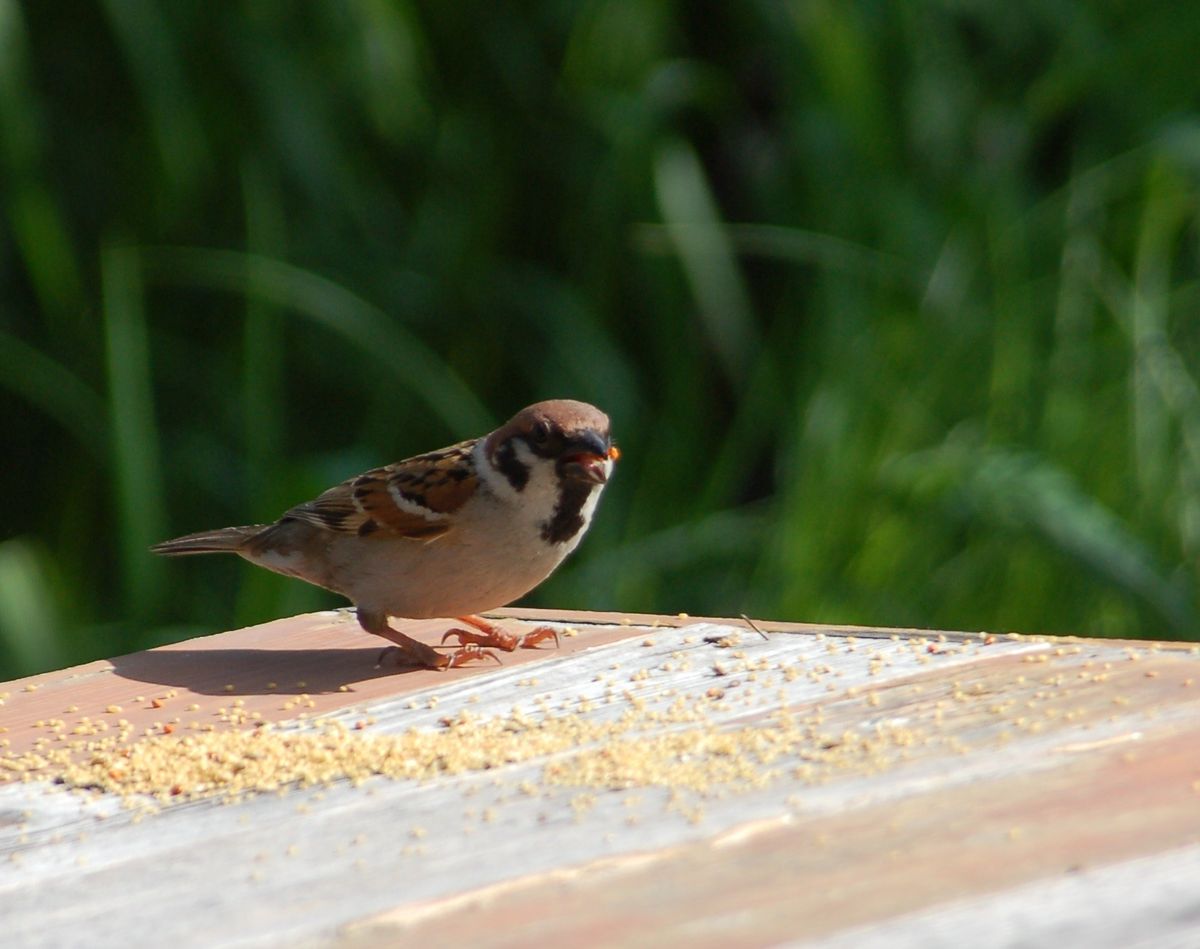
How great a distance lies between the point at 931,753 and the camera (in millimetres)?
1760

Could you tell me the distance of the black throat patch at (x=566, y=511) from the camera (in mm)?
2920

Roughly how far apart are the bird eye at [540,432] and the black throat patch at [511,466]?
0.15ft

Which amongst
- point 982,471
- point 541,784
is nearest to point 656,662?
point 541,784

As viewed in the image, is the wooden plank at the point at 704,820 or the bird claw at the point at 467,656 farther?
the bird claw at the point at 467,656

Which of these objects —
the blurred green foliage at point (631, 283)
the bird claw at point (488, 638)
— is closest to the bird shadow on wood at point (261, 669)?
the bird claw at point (488, 638)

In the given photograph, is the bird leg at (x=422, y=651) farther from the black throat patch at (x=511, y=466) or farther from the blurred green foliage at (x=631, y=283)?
the blurred green foliage at (x=631, y=283)

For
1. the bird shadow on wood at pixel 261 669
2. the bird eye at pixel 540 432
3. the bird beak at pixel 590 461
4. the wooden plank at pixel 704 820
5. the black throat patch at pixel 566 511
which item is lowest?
the wooden plank at pixel 704 820

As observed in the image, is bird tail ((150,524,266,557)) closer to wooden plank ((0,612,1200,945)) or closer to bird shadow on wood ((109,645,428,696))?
bird shadow on wood ((109,645,428,696))

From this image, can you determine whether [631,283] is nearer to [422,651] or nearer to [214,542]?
[214,542]

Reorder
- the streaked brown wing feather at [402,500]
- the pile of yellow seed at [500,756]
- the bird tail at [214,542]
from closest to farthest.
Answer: the pile of yellow seed at [500,756] → the streaked brown wing feather at [402,500] → the bird tail at [214,542]

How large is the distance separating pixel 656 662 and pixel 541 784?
642 millimetres

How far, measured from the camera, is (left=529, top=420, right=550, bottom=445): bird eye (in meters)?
2.89

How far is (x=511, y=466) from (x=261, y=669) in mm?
555

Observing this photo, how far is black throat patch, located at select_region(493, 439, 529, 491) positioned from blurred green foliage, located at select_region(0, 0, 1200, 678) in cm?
86
